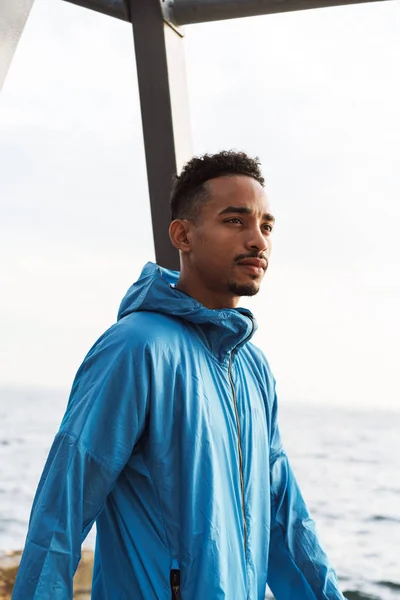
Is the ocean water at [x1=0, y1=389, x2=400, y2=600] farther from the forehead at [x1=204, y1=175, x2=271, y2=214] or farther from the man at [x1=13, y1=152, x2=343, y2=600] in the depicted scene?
the forehead at [x1=204, y1=175, x2=271, y2=214]

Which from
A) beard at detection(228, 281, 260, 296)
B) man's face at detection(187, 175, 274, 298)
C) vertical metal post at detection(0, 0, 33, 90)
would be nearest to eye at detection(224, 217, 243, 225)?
man's face at detection(187, 175, 274, 298)

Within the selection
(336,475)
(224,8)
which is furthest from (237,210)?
(336,475)

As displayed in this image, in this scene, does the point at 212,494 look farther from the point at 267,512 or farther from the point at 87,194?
the point at 87,194

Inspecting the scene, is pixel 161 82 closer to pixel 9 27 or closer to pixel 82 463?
pixel 9 27

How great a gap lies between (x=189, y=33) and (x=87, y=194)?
36189 mm

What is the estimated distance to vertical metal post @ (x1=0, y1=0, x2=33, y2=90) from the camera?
5.18 ft

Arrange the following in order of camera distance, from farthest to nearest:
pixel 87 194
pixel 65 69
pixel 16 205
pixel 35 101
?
pixel 16 205, pixel 87 194, pixel 35 101, pixel 65 69

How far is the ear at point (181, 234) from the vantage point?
1560mm

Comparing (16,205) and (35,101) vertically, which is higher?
(35,101)

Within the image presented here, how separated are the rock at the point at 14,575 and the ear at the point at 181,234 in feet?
6.76

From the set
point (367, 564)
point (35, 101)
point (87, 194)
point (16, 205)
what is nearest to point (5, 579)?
point (367, 564)

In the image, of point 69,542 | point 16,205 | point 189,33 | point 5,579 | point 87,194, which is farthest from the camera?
point 16,205

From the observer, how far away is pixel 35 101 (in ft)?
110

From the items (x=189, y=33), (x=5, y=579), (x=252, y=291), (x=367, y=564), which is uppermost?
(x=189, y=33)
